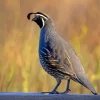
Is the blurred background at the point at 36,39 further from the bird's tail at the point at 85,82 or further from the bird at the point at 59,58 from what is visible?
the bird's tail at the point at 85,82

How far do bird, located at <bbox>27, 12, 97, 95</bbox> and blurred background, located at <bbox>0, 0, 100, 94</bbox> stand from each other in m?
1.10

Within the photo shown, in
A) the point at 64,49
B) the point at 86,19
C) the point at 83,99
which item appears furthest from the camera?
the point at 86,19

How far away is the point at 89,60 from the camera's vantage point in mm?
4664

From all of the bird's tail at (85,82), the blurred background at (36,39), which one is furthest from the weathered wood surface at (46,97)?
the blurred background at (36,39)

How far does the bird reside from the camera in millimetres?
3275

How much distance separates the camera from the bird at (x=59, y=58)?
3275mm

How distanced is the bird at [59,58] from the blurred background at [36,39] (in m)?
1.10

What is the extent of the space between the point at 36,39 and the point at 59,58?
1416 mm

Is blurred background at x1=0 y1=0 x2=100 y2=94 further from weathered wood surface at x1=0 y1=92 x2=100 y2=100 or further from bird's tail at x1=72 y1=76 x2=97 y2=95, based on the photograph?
weathered wood surface at x1=0 y1=92 x2=100 y2=100

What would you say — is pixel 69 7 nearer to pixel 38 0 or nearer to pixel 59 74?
pixel 38 0

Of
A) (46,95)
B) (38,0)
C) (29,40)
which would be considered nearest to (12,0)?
(38,0)

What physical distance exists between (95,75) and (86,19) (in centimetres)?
56

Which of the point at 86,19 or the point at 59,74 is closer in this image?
the point at 59,74

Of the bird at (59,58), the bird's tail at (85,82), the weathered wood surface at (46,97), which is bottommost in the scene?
the weathered wood surface at (46,97)
